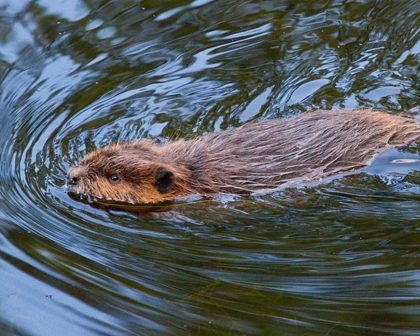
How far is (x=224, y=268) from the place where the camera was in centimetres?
485

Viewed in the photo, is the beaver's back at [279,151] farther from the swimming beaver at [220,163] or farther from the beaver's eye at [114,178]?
the beaver's eye at [114,178]

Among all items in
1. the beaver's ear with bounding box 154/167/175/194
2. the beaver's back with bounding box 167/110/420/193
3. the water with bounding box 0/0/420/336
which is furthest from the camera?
the beaver's back with bounding box 167/110/420/193

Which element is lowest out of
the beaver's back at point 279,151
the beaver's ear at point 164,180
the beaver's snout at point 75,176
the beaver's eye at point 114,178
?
the beaver's back at point 279,151

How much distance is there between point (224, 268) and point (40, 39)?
3.85 m

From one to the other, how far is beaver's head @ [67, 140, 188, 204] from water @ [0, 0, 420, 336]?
141mm

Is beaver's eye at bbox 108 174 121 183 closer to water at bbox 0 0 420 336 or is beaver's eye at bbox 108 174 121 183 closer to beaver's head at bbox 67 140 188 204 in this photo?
beaver's head at bbox 67 140 188 204

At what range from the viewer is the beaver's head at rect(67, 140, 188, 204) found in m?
6.00

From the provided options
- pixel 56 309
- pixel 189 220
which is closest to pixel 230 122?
pixel 189 220

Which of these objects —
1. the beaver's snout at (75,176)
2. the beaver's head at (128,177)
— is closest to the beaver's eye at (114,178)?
the beaver's head at (128,177)

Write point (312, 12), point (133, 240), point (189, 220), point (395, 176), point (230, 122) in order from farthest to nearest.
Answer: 1. point (312, 12)
2. point (230, 122)
3. point (395, 176)
4. point (189, 220)
5. point (133, 240)

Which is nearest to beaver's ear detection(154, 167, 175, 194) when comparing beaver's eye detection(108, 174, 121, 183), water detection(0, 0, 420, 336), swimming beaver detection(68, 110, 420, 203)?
swimming beaver detection(68, 110, 420, 203)

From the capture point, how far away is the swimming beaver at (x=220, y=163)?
238 inches

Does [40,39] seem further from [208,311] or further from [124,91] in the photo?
[208,311]

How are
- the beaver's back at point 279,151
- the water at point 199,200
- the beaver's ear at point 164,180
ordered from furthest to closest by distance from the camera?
the beaver's back at point 279,151 → the beaver's ear at point 164,180 → the water at point 199,200
